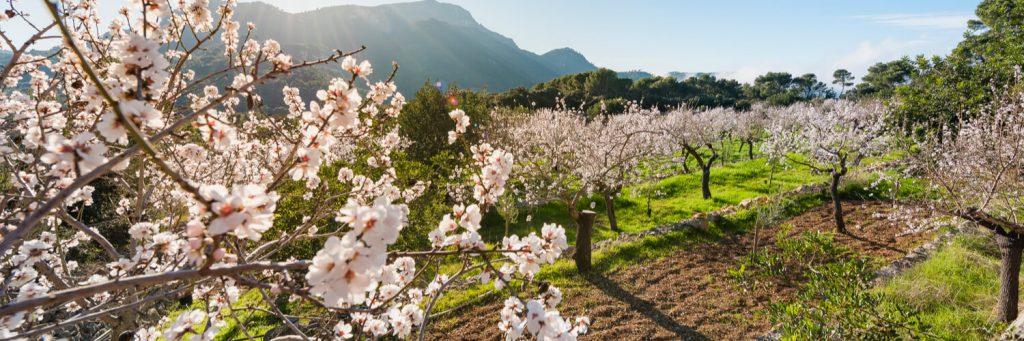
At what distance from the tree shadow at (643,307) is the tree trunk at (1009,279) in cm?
358

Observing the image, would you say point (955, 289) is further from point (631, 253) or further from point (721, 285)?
point (631, 253)

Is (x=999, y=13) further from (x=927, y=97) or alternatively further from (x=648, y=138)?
(x=648, y=138)

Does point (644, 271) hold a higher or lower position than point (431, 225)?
lower

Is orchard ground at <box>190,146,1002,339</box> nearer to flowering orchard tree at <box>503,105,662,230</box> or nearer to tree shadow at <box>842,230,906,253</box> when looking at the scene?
tree shadow at <box>842,230,906,253</box>

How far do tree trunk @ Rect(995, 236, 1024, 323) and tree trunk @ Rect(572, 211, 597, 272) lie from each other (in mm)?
5323

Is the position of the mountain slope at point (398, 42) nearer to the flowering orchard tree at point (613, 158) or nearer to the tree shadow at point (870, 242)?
the flowering orchard tree at point (613, 158)

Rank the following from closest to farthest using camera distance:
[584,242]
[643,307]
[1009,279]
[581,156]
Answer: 1. [1009,279]
2. [643,307]
3. [584,242]
4. [581,156]

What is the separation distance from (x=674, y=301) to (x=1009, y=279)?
12.9ft

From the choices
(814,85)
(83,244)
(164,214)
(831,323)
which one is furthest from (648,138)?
(814,85)

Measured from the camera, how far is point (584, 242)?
796 cm

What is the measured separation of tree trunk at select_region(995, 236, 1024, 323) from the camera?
5156mm

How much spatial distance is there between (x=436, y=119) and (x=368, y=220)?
54.6 ft

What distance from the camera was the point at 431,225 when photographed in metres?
9.05

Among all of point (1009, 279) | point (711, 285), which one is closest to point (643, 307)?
point (711, 285)
